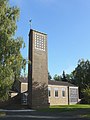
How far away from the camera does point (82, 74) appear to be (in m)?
96.9

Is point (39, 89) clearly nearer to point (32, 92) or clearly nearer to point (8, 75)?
point (32, 92)

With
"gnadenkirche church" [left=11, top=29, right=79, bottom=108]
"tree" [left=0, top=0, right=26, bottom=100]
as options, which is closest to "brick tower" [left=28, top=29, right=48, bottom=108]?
"gnadenkirche church" [left=11, top=29, right=79, bottom=108]

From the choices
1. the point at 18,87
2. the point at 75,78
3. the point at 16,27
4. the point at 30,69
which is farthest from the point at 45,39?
the point at 75,78

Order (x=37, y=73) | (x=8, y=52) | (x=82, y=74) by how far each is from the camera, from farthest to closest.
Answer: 1. (x=82, y=74)
2. (x=37, y=73)
3. (x=8, y=52)

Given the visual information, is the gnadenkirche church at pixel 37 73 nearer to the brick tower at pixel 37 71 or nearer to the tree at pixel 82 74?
the brick tower at pixel 37 71

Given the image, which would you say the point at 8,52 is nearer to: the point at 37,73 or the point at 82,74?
the point at 37,73

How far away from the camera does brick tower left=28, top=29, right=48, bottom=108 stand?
49669mm

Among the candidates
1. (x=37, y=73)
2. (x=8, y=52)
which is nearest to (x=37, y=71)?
(x=37, y=73)

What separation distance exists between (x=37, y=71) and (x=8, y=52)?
18646 mm

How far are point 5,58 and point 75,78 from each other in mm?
69048

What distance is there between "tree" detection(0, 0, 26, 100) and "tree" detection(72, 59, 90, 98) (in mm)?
61028

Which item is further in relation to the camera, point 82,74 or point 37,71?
point 82,74

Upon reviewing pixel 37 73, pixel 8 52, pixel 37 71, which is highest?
pixel 8 52

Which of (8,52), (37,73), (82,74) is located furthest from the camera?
(82,74)
